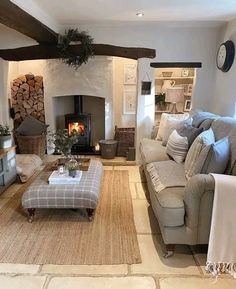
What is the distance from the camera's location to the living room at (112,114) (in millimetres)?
2106

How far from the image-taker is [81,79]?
504 centimetres

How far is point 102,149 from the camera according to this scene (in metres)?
5.04

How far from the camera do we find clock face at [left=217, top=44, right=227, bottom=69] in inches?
156

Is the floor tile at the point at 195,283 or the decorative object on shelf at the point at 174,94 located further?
the decorative object on shelf at the point at 174,94

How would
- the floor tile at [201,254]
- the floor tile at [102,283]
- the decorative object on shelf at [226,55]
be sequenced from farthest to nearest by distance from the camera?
the decorative object on shelf at [226,55] < the floor tile at [201,254] < the floor tile at [102,283]

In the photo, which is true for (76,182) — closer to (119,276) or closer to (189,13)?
(119,276)

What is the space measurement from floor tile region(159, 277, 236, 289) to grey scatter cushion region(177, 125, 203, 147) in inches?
62.6

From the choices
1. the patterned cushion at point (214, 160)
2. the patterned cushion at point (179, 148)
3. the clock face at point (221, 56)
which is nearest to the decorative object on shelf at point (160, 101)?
the clock face at point (221, 56)

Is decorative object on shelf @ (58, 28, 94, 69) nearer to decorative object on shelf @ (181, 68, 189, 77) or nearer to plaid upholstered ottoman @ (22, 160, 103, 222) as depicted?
decorative object on shelf @ (181, 68, 189, 77)

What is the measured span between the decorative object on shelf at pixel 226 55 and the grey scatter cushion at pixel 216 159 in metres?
2.02

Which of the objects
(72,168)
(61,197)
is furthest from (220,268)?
(72,168)

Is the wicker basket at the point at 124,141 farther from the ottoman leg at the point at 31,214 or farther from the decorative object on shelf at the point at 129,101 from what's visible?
the ottoman leg at the point at 31,214

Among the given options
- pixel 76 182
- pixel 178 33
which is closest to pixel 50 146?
pixel 76 182

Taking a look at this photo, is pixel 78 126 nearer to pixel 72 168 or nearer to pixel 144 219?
pixel 72 168
